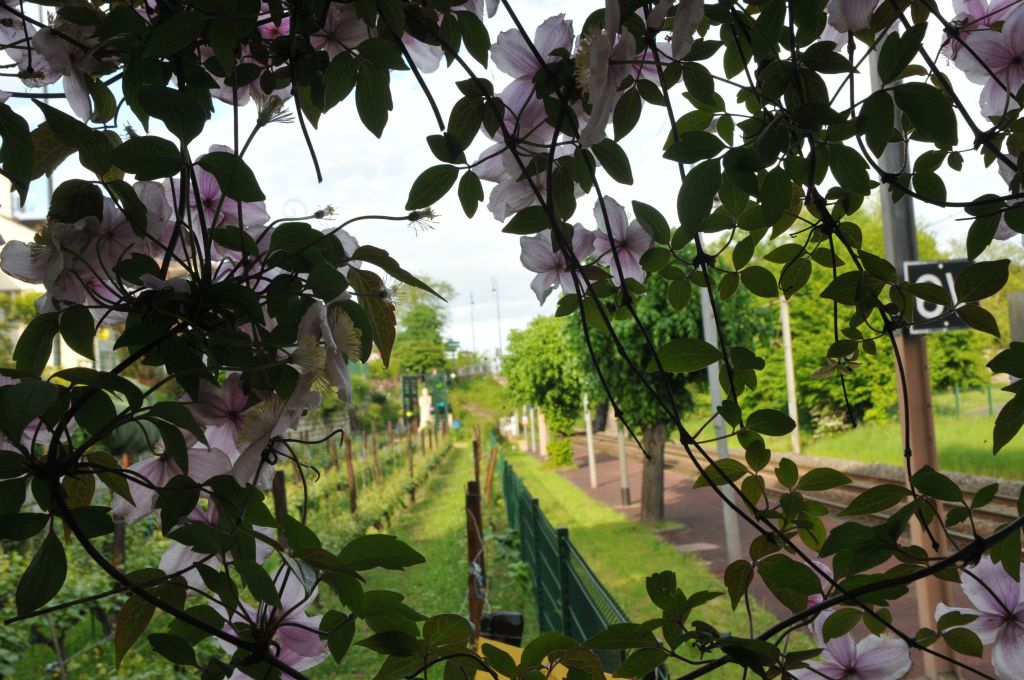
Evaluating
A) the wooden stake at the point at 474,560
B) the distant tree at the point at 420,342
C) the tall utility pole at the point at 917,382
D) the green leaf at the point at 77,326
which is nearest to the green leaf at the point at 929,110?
the green leaf at the point at 77,326

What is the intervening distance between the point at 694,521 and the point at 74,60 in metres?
8.68

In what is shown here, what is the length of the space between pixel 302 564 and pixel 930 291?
0.49 meters

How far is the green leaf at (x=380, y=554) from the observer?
A: 479 mm

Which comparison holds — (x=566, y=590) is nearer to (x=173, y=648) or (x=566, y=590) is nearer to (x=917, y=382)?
(x=917, y=382)

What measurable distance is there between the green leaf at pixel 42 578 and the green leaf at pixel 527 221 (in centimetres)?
33

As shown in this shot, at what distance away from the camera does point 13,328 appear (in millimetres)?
7746

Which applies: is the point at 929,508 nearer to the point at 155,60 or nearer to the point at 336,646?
the point at 336,646

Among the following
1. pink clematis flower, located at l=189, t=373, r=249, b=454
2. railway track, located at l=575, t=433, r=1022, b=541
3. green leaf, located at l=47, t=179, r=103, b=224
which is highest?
green leaf, located at l=47, t=179, r=103, b=224

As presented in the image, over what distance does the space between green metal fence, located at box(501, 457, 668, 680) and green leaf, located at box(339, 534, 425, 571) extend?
3.22 ft

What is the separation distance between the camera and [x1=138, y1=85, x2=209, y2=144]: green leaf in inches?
18.5

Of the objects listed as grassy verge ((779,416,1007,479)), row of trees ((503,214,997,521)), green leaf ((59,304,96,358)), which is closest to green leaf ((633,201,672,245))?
green leaf ((59,304,96,358))

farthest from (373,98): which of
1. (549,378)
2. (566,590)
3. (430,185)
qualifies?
(549,378)

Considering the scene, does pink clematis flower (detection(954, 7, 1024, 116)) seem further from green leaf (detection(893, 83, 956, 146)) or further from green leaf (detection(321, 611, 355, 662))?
green leaf (detection(321, 611, 355, 662))

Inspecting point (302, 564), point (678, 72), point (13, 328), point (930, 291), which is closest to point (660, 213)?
point (678, 72)
